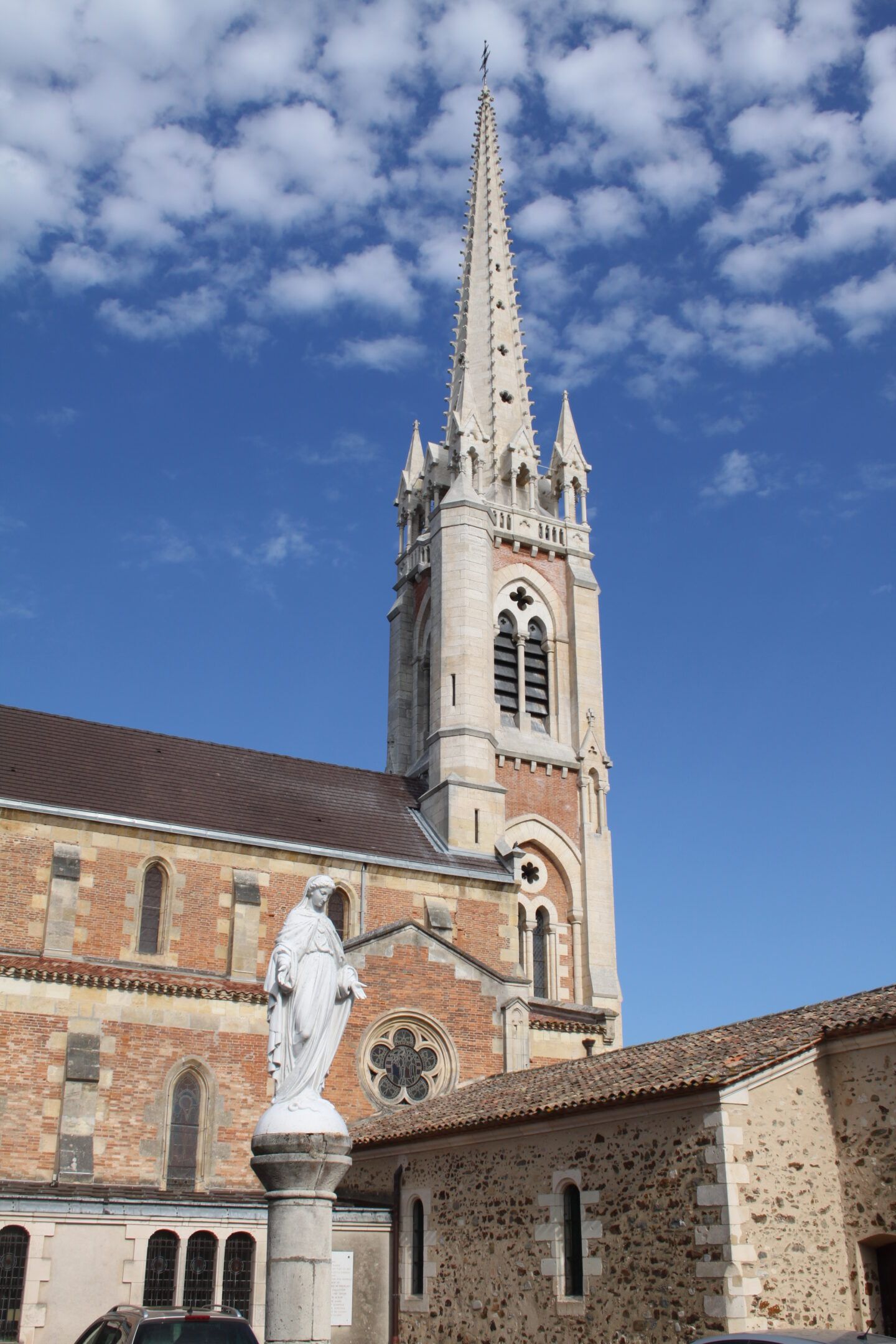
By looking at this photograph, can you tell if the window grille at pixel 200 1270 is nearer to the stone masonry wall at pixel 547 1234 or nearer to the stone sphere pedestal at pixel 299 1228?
the stone masonry wall at pixel 547 1234

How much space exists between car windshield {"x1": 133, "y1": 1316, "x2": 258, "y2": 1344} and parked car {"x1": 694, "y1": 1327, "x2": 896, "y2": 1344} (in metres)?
4.26

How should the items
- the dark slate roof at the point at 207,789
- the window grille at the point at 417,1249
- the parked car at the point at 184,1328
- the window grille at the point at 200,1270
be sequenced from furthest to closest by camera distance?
the dark slate roof at the point at 207,789 → the window grille at the point at 417,1249 → the window grille at the point at 200,1270 → the parked car at the point at 184,1328

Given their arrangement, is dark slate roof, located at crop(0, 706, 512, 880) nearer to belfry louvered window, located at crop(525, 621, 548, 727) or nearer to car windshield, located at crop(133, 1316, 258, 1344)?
belfry louvered window, located at crop(525, 621, 548, 727)

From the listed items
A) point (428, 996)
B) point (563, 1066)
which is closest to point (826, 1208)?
point (563, 1066)

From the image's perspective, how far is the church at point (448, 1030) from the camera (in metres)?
15.6

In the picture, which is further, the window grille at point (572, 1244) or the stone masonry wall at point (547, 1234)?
the window grille at point (572, 1244)

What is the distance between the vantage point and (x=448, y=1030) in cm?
2667

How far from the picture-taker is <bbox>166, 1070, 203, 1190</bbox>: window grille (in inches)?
936

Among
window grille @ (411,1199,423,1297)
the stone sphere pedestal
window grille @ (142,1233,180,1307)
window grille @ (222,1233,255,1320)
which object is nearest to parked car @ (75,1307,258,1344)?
the stone sphere pedestal

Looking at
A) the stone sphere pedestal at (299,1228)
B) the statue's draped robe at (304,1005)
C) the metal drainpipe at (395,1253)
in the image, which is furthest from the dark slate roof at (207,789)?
the stone sphere pedestal at (299,1228)

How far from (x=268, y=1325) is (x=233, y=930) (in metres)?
16.6

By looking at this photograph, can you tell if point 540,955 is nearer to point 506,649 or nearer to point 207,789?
point 506,649

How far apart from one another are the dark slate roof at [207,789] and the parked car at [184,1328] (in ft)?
51.4

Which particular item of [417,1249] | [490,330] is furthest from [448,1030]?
[490,330]
